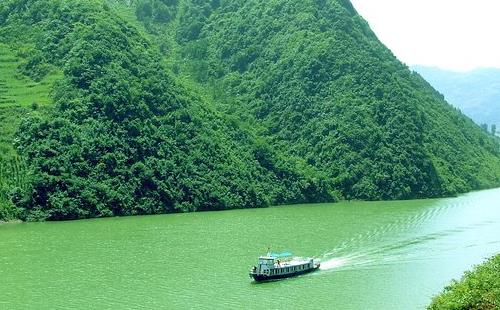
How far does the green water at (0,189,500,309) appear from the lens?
34.8m

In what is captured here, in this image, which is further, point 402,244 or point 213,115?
point 213,115

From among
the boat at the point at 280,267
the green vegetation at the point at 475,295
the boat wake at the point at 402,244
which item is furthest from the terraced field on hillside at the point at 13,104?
the green vegetation at the point at 475,295

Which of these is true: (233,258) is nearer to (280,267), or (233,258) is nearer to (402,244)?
(280,267)

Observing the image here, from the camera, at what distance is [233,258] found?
4438cm

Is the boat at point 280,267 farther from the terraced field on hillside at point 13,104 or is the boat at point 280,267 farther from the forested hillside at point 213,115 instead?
the terraced field on hillside at point 13,104

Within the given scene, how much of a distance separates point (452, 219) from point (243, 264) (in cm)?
2798

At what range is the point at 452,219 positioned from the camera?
62656 millimetres

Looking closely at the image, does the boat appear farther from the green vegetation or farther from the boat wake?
the green vegetation

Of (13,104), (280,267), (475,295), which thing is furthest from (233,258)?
(13,104)

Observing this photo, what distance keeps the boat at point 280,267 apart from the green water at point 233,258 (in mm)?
519

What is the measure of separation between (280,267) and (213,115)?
52092mm

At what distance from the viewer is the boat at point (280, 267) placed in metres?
38.9

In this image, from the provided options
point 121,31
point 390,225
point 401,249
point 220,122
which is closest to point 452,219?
point 390,225

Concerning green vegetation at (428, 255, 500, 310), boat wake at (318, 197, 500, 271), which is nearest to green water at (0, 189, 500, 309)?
boat wake at (318, 197, 500, 271)
